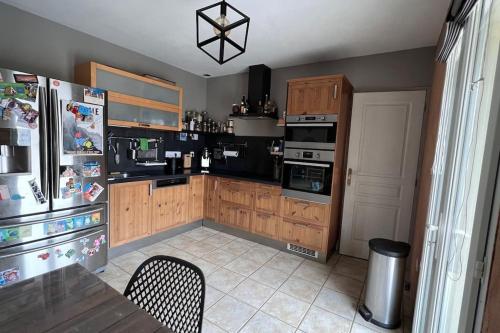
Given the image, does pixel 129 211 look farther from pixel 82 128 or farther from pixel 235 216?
pixel 235 216

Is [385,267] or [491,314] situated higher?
[491,314]

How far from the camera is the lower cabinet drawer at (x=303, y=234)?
2838 mm

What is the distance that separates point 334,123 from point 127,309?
8.20ft

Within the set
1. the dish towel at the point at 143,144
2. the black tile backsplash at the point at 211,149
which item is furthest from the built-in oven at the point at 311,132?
the dish towel at the point at 143,144

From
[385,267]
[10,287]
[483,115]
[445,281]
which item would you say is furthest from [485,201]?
[10,287]

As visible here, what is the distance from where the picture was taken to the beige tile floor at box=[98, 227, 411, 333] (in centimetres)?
187

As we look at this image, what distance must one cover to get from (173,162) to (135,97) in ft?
3.48

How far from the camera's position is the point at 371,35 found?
7.95ft

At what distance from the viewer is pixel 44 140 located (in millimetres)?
1924

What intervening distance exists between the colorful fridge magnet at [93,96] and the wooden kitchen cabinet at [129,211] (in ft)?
2.95

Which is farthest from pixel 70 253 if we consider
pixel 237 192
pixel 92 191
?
pixel 237 192

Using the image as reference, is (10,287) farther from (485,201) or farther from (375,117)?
(375,117)

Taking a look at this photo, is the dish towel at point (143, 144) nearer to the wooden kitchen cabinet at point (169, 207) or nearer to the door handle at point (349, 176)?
the wooden kitchen cabinet at point (169, 207)

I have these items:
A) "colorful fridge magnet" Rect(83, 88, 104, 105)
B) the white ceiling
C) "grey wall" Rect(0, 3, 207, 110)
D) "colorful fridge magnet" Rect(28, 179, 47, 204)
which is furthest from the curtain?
"grey wall" Rect(0, 3, 207, 110)
